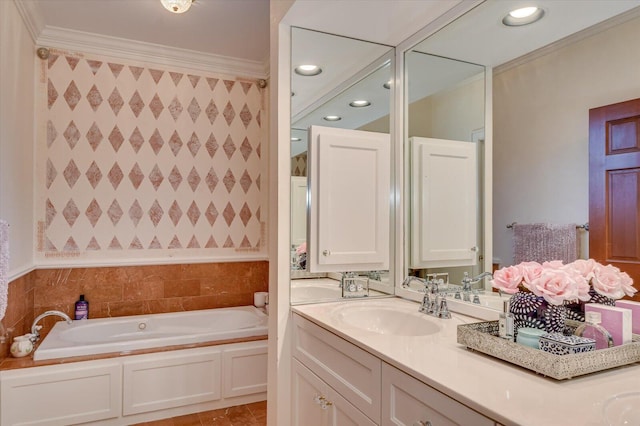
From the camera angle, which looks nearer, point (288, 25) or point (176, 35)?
point (288, 25)

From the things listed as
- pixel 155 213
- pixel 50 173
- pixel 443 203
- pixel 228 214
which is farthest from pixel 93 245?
pixel 443 203

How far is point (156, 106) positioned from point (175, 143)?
0.34m

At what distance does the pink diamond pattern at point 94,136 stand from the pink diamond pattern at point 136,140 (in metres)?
0.23

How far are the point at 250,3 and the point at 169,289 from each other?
91.6 inches

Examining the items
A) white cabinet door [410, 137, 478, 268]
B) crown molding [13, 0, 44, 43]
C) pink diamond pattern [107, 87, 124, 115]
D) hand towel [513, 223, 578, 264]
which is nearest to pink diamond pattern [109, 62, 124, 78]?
pink diamond pattern [107, 87, 124, 115]

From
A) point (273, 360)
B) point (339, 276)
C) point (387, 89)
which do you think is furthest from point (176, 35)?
point (273, 360)

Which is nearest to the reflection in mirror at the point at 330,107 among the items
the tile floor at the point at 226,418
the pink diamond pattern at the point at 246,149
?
the tile floor at the point at 226,418

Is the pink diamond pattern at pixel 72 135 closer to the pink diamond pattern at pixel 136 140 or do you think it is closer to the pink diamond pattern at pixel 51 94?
the pink diamond pattern at pixel 51 94

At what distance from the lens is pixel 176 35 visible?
3.27 metres

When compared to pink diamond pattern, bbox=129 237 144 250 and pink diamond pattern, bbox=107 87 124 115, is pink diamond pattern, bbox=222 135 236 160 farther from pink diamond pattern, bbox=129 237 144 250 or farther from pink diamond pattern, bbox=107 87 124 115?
pink diamond pattern, bbox=129 237 144 250

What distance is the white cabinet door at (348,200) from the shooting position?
217cm

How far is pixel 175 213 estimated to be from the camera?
3.58m

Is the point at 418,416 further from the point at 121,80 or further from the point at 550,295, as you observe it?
the point at 121,80

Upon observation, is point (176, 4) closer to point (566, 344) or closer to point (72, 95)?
point (72, 95)
